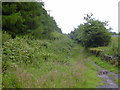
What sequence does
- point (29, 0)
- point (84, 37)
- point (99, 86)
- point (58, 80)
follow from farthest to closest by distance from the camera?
point (84, 37) < point (29, 0) < point (99, 86) < point (58, 80)

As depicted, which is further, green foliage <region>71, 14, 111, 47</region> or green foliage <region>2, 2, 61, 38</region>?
green foliage <region>71, 14, 111, 47</region>

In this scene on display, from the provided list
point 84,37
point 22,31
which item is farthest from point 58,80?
point 84,37

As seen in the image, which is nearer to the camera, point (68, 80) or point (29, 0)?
point (68, 80)

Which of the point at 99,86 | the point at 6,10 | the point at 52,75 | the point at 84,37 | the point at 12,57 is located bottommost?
the point at 99,86

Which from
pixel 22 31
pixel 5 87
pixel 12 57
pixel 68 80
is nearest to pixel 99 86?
pixel 68 80

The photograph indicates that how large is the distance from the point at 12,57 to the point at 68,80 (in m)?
2.54

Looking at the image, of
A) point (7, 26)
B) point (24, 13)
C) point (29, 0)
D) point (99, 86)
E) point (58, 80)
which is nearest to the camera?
point (58, 80)

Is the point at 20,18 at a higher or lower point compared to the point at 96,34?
higher

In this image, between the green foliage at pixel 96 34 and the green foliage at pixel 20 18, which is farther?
the green foliage at pixel 96 34

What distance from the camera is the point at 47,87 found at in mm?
3979

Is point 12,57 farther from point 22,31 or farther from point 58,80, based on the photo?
point 22,31

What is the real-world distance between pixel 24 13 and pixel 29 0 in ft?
5.48

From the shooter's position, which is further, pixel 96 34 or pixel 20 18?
pixel 96 34

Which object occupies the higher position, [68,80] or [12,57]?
[12,57]
